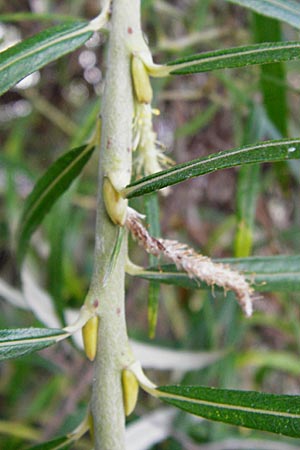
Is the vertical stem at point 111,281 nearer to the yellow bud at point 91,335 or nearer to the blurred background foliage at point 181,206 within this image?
the yellow bud at point 91,335

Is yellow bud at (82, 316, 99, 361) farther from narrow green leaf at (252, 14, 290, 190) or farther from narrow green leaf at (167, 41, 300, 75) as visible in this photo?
narrow green leaf at (252, 14, 290, 190)

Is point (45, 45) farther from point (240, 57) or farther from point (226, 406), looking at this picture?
point (226, 406)

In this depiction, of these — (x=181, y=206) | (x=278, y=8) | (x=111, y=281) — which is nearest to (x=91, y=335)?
(x=111, y=281)

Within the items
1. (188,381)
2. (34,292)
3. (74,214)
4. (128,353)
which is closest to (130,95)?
(128,353)

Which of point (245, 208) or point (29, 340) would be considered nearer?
point (29, 340)

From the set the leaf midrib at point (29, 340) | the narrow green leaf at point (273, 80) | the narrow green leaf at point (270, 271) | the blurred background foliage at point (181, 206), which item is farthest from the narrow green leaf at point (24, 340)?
the narrow green leaf at point (273, 80)

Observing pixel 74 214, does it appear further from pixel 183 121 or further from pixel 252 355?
pixel 252 355

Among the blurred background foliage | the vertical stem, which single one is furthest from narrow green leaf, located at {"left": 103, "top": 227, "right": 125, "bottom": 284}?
the blurred background foliage

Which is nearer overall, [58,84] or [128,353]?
[128,353]
